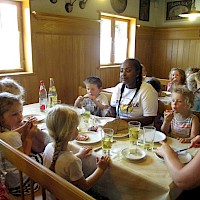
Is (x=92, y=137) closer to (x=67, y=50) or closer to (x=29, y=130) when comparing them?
(x=29, y=130)

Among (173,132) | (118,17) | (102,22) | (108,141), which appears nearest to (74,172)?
(108,141)

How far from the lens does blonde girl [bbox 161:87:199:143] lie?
1.79 meters

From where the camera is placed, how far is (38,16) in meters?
3.44

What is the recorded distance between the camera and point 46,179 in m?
0.89

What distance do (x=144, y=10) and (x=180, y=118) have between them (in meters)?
4.42

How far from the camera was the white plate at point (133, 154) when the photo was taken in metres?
1.25

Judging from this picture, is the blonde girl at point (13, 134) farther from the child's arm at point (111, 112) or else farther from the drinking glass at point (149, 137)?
the child's arm at point (111, 112)

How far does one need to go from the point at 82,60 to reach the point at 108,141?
316cm

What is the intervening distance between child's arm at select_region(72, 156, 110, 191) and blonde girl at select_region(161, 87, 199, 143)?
767 mm

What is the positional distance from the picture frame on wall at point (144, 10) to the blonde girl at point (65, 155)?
16.1ft

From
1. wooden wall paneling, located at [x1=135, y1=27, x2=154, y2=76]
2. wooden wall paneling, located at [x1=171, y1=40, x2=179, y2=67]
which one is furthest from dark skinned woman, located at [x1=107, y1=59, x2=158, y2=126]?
wooden wall paneling, located at [x1=171, y1=40, x2=179, y2=67]

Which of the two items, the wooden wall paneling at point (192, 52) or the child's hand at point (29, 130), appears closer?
the child's hand at point (29, 130)

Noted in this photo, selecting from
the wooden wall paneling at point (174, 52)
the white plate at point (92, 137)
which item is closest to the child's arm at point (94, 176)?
the white plate at point (92, 137)

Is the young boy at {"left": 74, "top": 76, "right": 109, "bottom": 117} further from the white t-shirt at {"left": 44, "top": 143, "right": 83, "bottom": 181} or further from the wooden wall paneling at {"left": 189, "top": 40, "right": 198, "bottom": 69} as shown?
the wooden wall paneling at {"left": 189, "top": 40, "right": 198, "bottom": 69}
